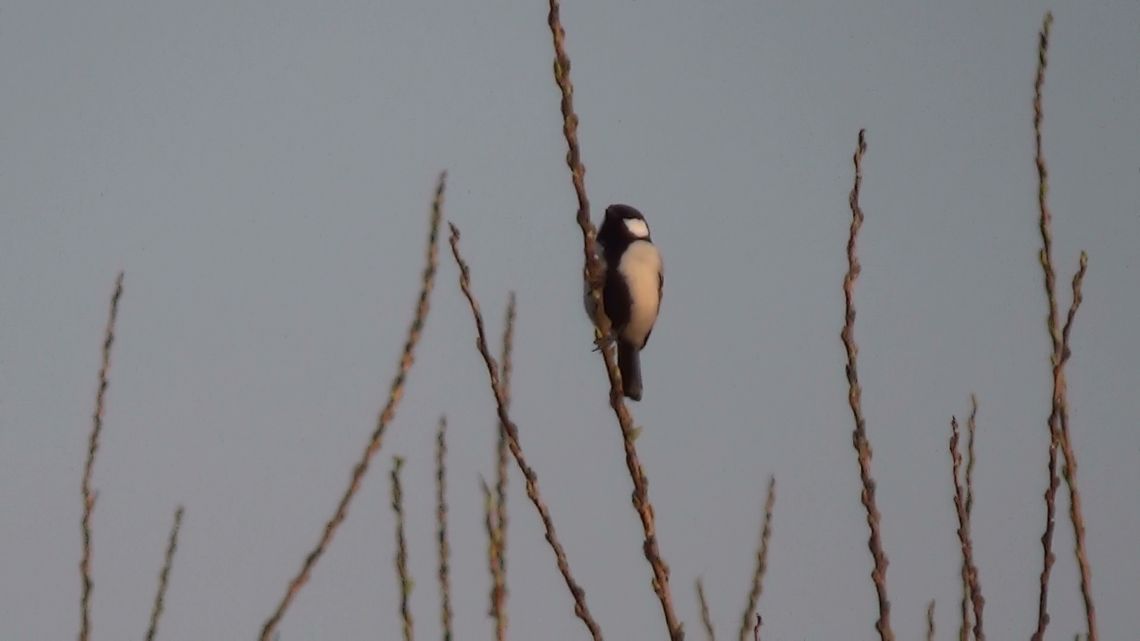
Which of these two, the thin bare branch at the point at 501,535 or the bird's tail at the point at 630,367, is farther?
the bird's tail at the point at 630,367

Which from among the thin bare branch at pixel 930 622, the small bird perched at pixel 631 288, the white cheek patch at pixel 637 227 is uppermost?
the white cheek patch at pixel 637 227

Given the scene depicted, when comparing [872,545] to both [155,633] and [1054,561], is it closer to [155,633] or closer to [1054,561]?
[1054,561]

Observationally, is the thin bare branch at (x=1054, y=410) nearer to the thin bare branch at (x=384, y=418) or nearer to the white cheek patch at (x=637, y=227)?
the thin bare branch at (x=384, y=418)

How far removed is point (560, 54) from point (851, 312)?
2.00 ft

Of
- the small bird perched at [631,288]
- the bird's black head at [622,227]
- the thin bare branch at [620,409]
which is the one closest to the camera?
the thin bare branch at [620,409]

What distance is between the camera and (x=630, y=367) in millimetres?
6770

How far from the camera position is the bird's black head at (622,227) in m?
6.77

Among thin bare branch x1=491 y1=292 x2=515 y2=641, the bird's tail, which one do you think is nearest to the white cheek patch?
the bird's tail

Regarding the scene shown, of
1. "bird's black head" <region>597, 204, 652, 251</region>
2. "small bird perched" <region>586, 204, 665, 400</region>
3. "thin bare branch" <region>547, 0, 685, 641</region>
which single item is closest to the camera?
"thin bare branch" <region>547, 0, 685, 641</region>

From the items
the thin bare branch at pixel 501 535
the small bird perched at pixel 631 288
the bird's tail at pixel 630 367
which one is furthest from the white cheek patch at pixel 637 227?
the thin bare branch at pixel 501 535

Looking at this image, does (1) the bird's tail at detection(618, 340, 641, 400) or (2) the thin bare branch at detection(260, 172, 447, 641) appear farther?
(1) the bird's tail at detection(618, 340, 641, 400)

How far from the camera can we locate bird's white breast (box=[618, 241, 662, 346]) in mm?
6520

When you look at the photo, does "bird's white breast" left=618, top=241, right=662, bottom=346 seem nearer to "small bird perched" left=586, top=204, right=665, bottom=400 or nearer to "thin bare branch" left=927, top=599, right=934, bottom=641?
"small bird perched" left=586, top=204, right=665, bottom=400

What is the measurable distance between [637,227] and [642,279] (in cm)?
39
